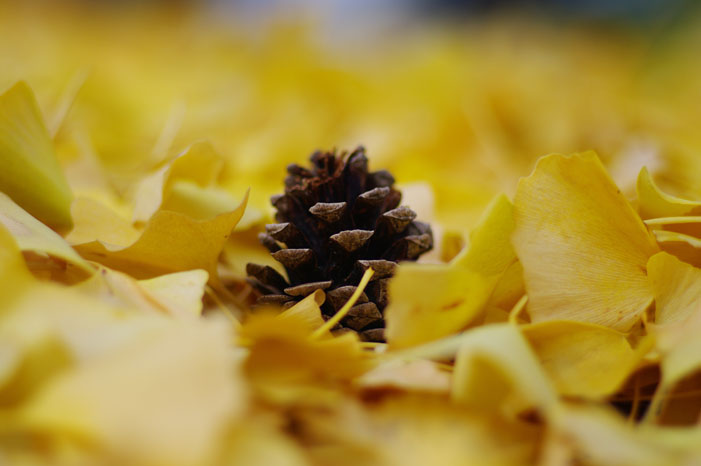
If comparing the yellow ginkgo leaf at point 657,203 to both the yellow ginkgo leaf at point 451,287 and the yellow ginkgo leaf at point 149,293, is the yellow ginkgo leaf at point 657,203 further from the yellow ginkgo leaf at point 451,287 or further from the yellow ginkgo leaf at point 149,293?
the yellow ginkgo leaf at point 149,293

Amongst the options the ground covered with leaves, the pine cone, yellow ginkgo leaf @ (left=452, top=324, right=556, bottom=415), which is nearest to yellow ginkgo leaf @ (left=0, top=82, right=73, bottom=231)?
the ground covered with leaves

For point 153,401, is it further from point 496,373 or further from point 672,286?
point 672,286

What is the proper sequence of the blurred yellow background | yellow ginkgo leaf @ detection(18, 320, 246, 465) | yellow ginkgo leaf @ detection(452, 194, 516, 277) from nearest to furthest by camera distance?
1. yellow ginkgo leaf @ detection(18, 320, 246, 465)
2. yellow ginkgo leaf @ detection(452, 194, 516, 277)
3. the blurred yellow background

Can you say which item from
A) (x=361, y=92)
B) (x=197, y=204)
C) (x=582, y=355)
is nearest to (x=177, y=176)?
(x=197, y=204)

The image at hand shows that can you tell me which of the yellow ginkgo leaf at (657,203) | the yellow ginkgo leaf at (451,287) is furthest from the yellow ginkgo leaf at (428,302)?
the yellow ginkgo leaf at (657,203)

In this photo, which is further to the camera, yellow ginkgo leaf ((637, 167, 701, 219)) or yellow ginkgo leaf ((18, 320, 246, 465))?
yellow ginkgo leaf ((637, 167, 701, 219))

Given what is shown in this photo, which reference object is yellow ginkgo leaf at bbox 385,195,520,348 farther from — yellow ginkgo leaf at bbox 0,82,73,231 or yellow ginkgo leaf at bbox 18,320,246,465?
yellow ginkgo leaf at bbox 0,82,73,231

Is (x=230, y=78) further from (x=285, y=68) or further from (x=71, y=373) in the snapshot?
(x=71, y=373)
